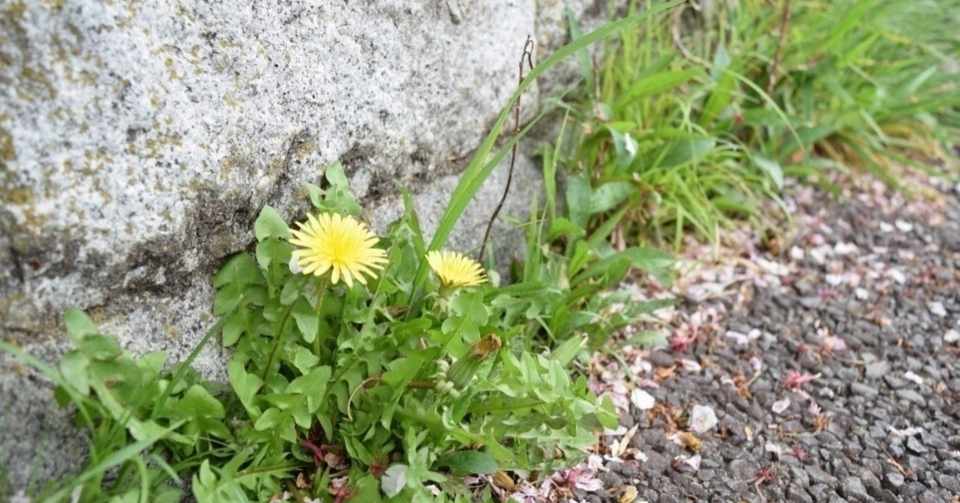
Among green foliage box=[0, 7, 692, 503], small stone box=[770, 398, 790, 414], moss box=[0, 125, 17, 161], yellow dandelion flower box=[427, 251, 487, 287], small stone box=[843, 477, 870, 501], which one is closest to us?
moss box=[0, 125, 17, 161]

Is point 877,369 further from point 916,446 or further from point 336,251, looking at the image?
point 336,251

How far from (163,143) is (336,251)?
12.1 inches

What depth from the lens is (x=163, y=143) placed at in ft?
4.98

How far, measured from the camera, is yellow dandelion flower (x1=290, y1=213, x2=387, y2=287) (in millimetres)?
1532

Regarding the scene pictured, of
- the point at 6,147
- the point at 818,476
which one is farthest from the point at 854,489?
the point at 6,147

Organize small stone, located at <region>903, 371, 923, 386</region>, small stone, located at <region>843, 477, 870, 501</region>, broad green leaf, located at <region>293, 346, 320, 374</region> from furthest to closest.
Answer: small stone, located at <region>903, 371, 923, 386</region>, small stone, located at <region>843, 477, 870, 501</region>, broad green leaf, located at <region>293, 346, 320, 374</region>

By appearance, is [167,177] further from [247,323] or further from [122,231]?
[247,323]

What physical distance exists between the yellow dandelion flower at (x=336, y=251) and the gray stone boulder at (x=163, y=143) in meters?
0.17

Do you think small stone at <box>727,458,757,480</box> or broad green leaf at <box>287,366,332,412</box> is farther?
small stone at <box>727,458,757,480</box>

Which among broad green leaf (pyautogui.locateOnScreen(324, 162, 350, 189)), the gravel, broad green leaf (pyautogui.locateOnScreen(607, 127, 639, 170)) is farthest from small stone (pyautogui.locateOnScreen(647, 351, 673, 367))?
broad green leaf (pyautogui.locateOnScreen(324, 162, 350, 189))

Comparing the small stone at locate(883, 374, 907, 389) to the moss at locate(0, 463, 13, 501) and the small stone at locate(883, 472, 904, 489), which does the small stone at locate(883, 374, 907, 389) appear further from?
the moss at locate(0, 463, 13, 501)

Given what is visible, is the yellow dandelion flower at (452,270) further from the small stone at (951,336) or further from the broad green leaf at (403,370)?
the small stone at (951,336)

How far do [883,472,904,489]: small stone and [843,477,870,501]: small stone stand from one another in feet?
0.17

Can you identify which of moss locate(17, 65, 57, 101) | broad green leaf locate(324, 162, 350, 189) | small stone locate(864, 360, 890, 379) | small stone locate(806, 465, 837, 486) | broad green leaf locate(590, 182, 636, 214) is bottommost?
small stone locate(864, 360, 890, 379)
